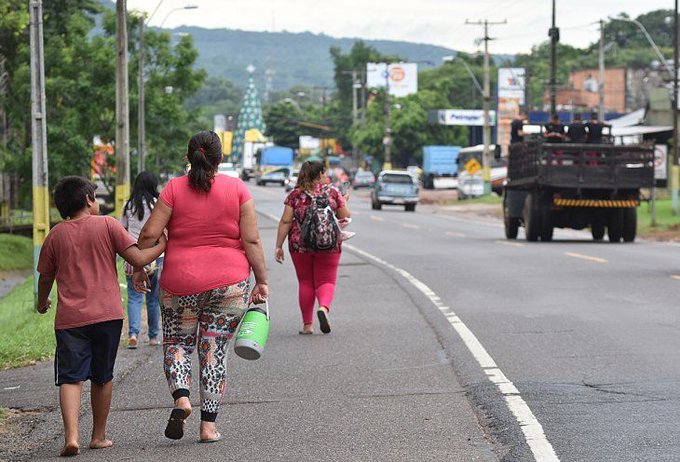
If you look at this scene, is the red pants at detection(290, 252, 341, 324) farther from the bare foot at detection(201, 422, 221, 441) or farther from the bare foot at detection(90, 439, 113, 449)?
the bare foot at detection(90, 439, 113, 449)

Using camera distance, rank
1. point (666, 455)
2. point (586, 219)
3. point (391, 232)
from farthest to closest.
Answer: point (391, 232) → point (586, 219) → point (666, 455)

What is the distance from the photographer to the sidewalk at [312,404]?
784 cm

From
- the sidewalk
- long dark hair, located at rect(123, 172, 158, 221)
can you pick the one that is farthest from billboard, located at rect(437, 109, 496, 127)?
long dark hair, located at rect(123, 172, 158, 221)

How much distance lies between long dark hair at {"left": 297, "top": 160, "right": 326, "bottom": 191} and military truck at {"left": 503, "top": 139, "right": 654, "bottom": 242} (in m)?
15.7

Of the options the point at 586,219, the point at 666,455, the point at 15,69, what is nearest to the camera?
the point at 666,455

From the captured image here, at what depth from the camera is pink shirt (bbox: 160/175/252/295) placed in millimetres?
8125

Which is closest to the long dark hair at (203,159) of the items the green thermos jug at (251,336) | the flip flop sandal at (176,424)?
the green thermos jug at (251,336)

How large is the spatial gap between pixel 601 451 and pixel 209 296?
2416 mm

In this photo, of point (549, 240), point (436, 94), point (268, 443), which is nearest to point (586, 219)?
point (549, 240)

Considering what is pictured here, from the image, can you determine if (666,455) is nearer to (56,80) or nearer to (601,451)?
(601,451)

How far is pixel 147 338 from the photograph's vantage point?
14.0 m

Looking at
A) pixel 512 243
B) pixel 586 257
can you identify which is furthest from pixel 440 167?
pixel 586 257

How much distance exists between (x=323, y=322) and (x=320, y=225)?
96 cm

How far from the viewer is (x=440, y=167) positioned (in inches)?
4058
